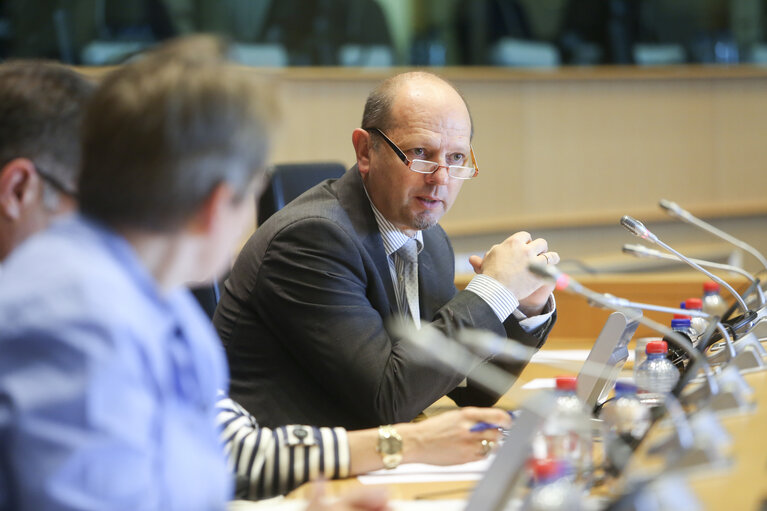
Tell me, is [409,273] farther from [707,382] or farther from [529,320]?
[707,382]

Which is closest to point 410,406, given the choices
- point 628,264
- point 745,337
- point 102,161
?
point 745,337

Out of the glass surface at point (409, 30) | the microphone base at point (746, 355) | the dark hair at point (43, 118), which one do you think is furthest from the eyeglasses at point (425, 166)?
the glass surface at point (409, 30)

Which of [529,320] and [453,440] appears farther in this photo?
[529,320]

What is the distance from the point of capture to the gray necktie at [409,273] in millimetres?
2154

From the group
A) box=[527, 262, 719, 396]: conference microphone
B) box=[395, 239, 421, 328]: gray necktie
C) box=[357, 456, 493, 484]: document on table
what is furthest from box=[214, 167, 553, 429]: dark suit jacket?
box=[527, 262, 719, 396]: conference microphone

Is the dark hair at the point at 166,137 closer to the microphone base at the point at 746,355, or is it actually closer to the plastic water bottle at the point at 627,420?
the plastic water bottle at the point at 627,420

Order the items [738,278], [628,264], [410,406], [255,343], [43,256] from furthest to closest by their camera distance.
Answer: [628,264] < [738,278] < [255,343] < [410,406] < [43,256]

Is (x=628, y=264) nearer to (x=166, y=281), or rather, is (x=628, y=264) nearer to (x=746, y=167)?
(x=746, y=167)

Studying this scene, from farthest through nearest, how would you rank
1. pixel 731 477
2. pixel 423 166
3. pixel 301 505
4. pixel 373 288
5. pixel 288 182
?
pixel 288 182 → pixel 423 166 → pixel 373 288 → pixel 301 505 → pixel 731 477

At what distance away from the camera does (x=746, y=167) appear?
5.92 meters

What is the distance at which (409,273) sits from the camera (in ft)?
7.22

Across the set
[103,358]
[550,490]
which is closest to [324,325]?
[550,490]

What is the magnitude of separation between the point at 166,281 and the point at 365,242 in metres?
0.97

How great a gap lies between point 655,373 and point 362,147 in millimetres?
781
